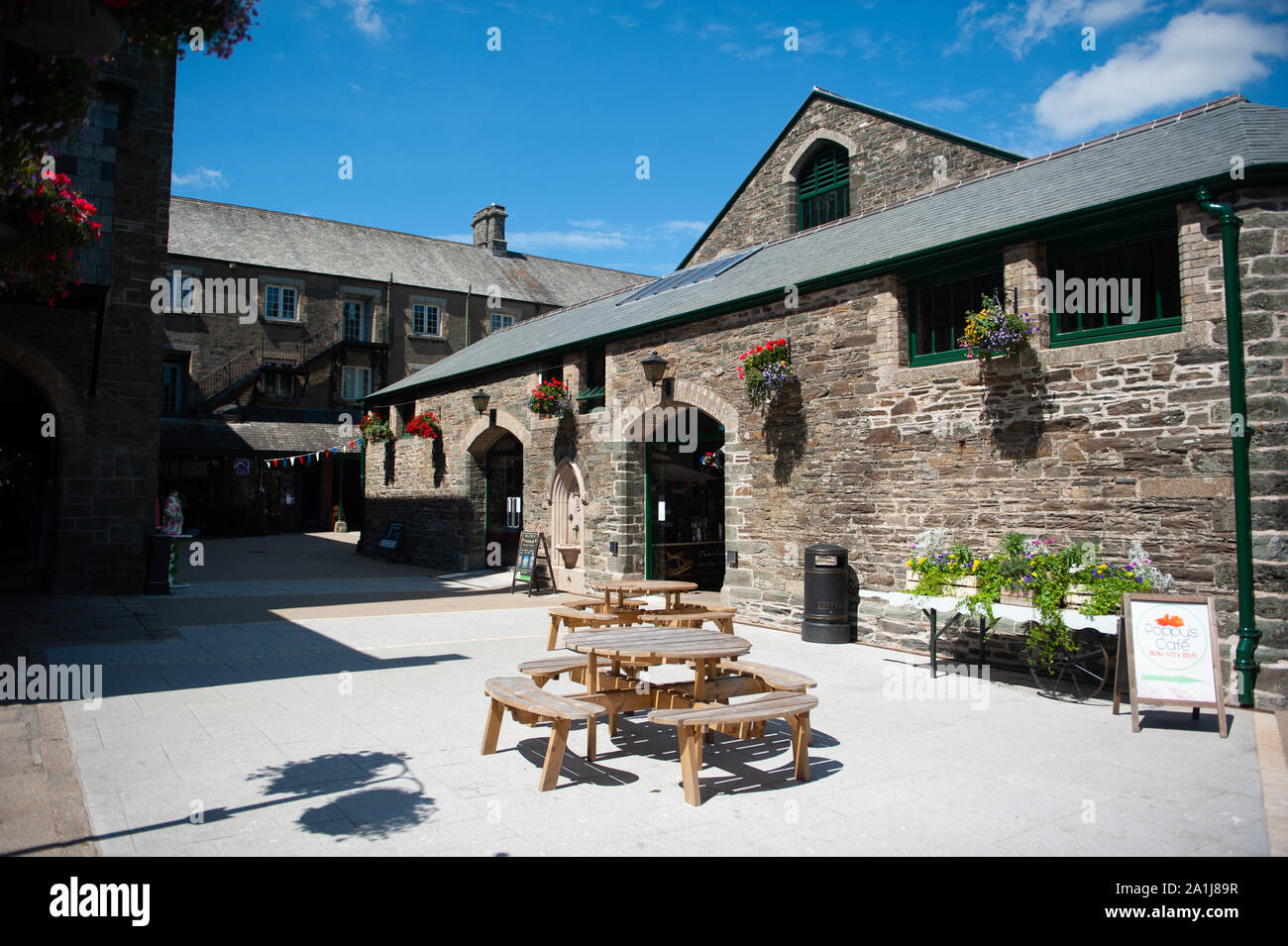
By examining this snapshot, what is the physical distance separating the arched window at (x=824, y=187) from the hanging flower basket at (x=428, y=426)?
9.09 meters

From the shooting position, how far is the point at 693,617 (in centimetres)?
715

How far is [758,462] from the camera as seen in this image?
1058 centimetres

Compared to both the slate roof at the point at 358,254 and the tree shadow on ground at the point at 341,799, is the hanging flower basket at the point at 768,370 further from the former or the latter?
the slate roof at the point at 358,254

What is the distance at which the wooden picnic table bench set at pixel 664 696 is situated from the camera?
14.6ft

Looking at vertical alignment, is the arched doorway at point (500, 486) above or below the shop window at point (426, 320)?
below

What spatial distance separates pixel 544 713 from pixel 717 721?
0.95 m

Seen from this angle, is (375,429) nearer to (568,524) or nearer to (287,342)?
(568,524)

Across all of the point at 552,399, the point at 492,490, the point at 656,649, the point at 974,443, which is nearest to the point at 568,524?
the point at 552,399

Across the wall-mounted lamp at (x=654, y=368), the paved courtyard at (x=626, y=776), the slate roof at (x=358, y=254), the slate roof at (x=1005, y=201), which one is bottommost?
the paved courtyard at (x=626, y=776)

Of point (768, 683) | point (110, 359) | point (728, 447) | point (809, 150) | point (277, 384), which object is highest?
point (809, 150)

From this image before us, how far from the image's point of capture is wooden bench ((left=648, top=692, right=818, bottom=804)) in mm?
4355

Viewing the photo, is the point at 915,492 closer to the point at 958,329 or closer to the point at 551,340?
the point at 958,329

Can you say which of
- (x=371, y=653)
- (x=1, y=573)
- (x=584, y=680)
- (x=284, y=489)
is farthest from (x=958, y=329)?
(x=284, y=489)

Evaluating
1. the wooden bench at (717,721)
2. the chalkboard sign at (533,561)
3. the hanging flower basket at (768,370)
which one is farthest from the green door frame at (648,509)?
the wooden bench at (717,721)
